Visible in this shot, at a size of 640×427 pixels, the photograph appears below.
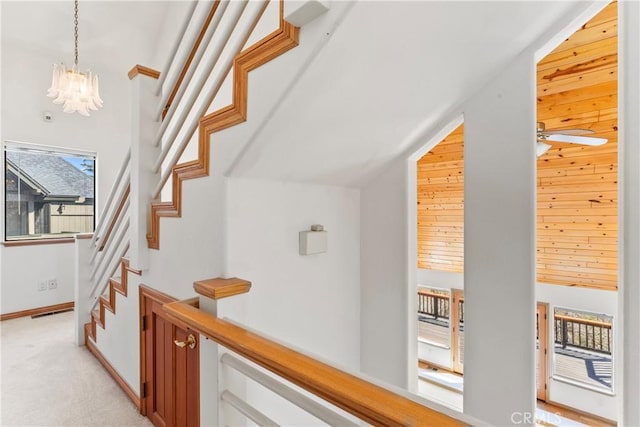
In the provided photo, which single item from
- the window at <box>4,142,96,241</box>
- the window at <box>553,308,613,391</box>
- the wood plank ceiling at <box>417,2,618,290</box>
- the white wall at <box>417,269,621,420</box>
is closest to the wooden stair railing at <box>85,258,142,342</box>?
the window at <box>4,142,96,241</box>

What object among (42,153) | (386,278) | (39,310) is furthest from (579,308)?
(42,153)

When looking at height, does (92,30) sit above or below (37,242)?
above

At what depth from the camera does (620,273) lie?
1250mm

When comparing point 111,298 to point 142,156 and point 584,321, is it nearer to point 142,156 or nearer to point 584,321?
point 142,156

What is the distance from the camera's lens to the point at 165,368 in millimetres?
1845

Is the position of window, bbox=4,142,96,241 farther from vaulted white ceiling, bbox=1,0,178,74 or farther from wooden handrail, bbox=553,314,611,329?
wooden handrail, bbox=553,314,611,329

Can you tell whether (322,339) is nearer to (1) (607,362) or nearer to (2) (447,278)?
(2) (447,278)

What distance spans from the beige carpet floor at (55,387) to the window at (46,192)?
1397 millimetres

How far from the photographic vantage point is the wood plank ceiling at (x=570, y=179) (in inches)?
107

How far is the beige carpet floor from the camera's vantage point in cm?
201

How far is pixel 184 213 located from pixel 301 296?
81 centimetres

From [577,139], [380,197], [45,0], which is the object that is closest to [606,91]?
[577,139]

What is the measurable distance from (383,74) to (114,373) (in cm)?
280

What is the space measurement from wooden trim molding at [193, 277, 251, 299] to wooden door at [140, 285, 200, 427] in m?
0.37
